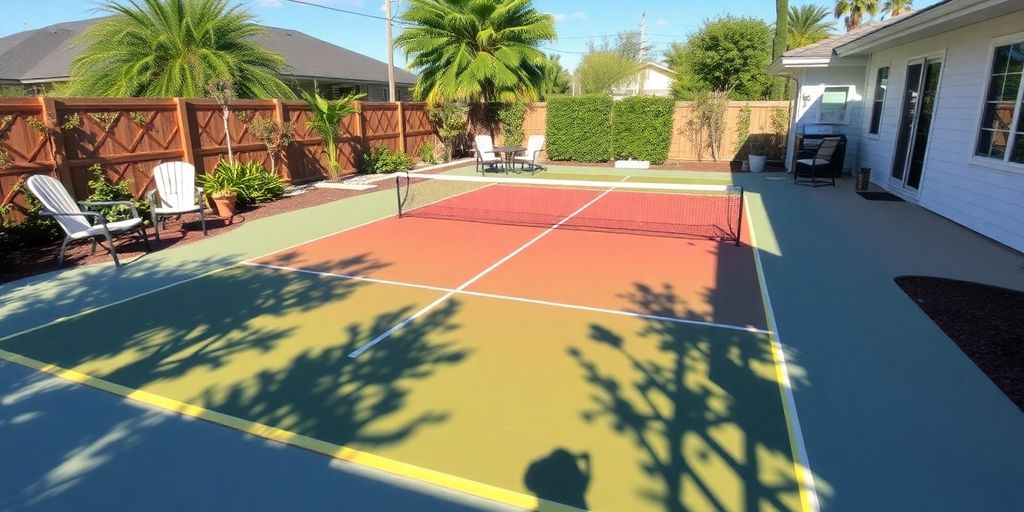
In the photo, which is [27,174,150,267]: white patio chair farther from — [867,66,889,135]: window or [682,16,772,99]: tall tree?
[682,16,772,99]: tall tree

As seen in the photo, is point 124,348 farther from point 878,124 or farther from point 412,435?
point 878,124

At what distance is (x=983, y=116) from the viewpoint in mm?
8180

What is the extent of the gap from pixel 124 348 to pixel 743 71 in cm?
2814

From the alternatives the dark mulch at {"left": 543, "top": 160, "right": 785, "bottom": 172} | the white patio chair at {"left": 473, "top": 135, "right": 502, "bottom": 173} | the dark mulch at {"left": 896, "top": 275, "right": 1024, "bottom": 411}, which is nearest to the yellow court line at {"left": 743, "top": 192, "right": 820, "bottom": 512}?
the dark mulch at {"left": 896, "top": 275, "right": 1024, "bottom": 411}

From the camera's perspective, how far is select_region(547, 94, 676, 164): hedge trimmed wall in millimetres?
18297

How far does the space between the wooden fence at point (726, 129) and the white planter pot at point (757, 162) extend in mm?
1663

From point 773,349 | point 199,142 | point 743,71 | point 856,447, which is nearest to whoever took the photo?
point 856,447

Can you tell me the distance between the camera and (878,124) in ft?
43.1

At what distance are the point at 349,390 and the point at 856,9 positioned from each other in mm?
39204

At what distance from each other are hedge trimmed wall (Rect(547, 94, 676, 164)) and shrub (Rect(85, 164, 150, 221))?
1326cm

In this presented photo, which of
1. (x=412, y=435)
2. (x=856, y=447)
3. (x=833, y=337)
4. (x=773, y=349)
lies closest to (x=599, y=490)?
(x=412, y=435)

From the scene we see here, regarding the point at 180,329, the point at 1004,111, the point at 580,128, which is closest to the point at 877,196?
the point at 1004,111

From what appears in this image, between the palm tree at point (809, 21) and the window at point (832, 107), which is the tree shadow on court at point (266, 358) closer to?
the window at point (832, 107)

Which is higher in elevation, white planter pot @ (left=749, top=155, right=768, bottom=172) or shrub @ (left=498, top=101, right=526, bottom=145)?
shrub @ (left=498, top=101, right=526, bottom=145)
